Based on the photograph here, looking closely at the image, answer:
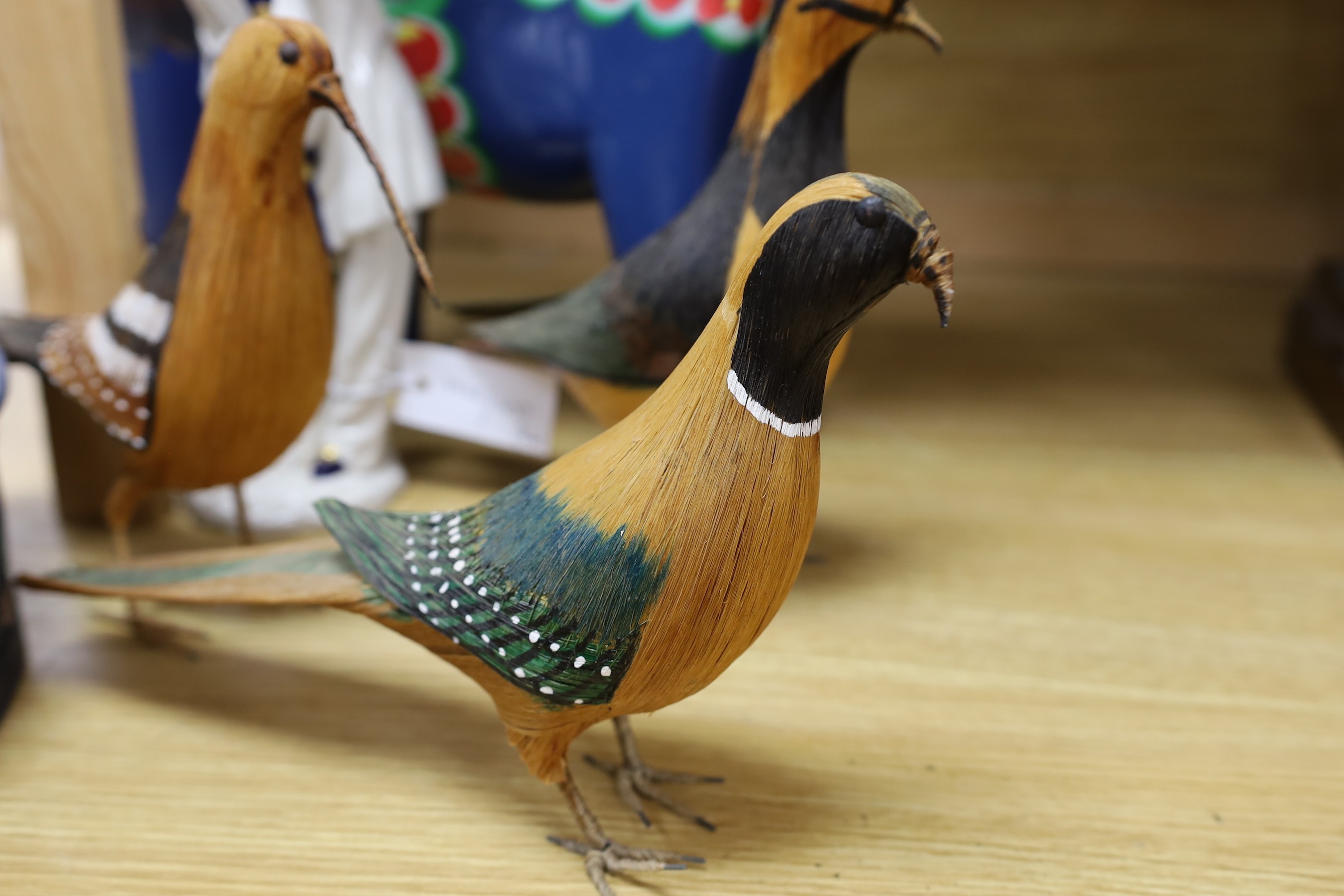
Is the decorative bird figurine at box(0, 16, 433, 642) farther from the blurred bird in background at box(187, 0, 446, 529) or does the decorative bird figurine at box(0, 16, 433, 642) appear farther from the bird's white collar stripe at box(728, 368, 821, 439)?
the bird's white collar stripe at box(728, 368, 821, 439)

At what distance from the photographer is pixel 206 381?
35.2 inches

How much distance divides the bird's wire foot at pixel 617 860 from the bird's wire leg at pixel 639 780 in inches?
1.6

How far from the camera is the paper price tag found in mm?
1214

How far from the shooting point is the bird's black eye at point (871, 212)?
0.57 m

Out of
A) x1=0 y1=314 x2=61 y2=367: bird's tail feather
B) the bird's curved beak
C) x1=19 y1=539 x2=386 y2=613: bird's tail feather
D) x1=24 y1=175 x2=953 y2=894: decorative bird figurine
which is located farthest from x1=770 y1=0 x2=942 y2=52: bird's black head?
x1=0 y1=314 x2=61 y2=367: bird's tail feather

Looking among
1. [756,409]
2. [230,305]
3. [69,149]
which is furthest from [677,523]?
[69,149]

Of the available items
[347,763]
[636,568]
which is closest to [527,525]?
[636,568]

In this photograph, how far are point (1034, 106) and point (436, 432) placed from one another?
1.11 metres

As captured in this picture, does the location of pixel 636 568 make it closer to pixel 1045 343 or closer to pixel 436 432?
pixel 436 432

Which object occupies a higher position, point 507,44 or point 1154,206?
point 507,44

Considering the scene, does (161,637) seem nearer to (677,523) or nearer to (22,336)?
(22,336)

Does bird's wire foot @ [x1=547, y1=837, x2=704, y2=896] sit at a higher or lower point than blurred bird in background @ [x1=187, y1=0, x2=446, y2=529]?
lower

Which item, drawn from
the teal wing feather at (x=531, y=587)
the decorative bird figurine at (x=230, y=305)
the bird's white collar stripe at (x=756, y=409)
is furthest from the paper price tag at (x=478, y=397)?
the bird's white collar stripe at (x=756, y=409)

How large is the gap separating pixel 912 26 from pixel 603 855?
→ 66 centimetres
